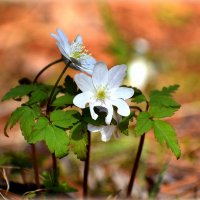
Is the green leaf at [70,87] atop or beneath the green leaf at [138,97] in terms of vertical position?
atop

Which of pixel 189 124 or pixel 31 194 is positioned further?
pixel 189 124

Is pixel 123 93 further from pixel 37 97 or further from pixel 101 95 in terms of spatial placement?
pixel 37 97

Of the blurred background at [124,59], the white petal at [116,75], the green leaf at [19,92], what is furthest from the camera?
the blurred background at [124,59]

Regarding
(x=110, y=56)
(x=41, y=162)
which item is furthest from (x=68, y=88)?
(x=110, y=56)

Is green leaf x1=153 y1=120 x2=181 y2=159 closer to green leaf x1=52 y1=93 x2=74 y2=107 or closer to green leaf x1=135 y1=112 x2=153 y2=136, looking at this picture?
green leaf x1=135 y1=112 x2=153 y2=136

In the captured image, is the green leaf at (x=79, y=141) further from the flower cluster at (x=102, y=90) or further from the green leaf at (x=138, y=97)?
the green leaf at (x=138, y=97)

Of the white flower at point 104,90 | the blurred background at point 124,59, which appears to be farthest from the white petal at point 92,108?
the blurred background at point 124,59

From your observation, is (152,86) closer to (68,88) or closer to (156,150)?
(156,150)

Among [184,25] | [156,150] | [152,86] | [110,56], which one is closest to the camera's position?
[156,150]
